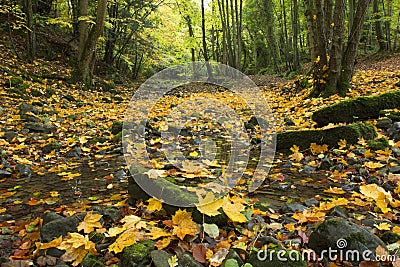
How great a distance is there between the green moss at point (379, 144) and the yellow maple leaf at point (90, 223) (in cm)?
348

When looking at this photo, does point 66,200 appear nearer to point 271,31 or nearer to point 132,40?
point 132,40

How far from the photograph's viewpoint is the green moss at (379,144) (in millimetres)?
4118

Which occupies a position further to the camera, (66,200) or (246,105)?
(246,105)

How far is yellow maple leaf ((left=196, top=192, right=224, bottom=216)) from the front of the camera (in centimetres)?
218

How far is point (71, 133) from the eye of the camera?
6.63m

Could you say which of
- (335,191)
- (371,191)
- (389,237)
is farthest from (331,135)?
(389,237)

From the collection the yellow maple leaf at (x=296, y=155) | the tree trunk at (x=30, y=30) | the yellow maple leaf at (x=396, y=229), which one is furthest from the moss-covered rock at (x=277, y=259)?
the tree trunk at (x=30, y=30)

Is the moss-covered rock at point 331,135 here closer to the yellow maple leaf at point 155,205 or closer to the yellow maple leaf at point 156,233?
the yellow maple leaf at point 155,205

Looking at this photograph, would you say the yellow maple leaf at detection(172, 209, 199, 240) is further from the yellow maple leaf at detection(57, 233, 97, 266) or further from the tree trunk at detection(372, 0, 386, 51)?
the tree trunk at detection(372, 0, 386, 51)

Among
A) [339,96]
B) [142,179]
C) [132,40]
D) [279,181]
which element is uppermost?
[132,40]

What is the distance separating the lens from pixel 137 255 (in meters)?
1.91

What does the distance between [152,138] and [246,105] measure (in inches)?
204

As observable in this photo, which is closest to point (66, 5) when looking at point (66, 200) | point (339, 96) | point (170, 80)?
point (170, 80)

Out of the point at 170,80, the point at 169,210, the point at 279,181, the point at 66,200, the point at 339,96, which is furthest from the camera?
the point at 170,80
